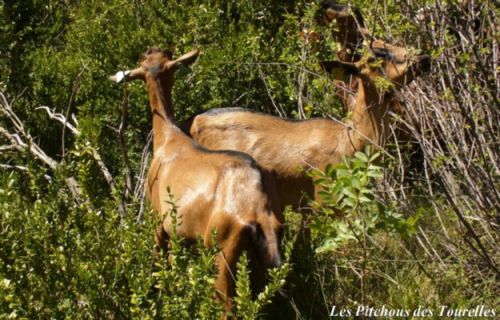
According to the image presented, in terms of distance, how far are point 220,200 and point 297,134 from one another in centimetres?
185

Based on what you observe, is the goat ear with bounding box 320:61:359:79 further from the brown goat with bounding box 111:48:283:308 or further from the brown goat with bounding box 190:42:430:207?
the brown goat with bounding box 111:48:283:308

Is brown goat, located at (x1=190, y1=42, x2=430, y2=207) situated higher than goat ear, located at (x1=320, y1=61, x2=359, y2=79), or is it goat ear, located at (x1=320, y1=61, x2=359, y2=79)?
goat ear, located at (x1=320, y1=61, x2=359, y2=79)

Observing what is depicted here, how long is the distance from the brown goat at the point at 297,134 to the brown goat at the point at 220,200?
54cm

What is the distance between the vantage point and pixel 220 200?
17.8ft

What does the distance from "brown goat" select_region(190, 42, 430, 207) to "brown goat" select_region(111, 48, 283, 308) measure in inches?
21.2

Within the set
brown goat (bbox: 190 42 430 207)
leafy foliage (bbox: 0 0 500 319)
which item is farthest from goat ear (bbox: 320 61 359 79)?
leafy foliage (bbox: 0 0 500 319)

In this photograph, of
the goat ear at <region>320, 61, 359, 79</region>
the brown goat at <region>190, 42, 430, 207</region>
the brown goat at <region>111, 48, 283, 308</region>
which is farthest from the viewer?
the brown goat at <region>190, 42, 430, 207</region>

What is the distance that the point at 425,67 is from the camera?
593cm

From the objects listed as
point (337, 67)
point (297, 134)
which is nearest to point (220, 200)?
point (337, 67)

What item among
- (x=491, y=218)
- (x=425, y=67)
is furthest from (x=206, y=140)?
(x=491, y=218)

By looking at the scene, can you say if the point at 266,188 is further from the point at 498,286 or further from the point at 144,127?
the point at 144,127

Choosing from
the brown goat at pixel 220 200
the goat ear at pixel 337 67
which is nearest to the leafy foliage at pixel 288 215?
the goat ear at pixel 337 67

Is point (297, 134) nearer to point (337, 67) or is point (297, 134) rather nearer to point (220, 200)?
point (337, 67)

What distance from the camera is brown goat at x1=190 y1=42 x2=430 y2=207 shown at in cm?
666
